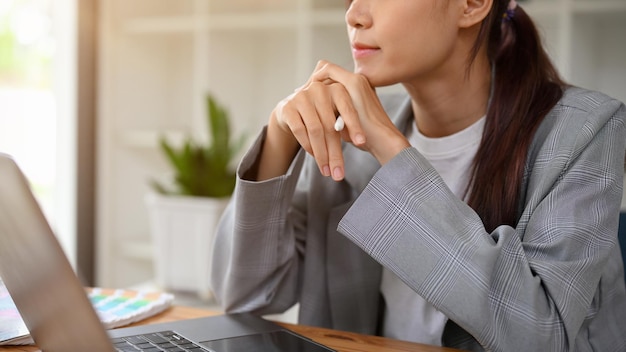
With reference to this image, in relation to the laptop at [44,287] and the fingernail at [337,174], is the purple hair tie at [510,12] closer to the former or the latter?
the fingernail at [337,174]

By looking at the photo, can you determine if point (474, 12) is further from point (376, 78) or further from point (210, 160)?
point (210, 160)

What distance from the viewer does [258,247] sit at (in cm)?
113

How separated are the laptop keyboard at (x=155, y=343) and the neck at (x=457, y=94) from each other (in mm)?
591

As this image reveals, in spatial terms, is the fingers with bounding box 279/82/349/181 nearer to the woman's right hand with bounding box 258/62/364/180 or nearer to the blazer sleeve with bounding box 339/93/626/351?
the woman's right hand with bounding box 258/62/364/180

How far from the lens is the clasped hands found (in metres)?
0.98

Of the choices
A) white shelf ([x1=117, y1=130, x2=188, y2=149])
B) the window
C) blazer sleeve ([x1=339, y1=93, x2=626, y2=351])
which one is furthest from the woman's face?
the window

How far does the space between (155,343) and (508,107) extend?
0.65 m

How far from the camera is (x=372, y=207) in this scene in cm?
89

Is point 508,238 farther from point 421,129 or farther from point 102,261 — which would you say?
point 102,261

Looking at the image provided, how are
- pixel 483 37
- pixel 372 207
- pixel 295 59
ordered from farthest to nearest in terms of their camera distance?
pixel 295 59, pixel 483 37, pixel 372 207

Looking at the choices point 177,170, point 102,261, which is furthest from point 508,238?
point 102,261

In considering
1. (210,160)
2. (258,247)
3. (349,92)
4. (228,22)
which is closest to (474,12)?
(349,92)

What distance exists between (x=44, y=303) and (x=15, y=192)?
0.12 metres

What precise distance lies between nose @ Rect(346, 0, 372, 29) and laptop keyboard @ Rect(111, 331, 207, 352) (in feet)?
1.74
